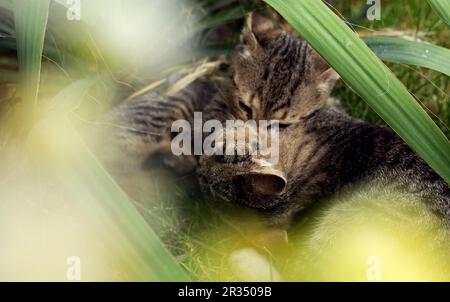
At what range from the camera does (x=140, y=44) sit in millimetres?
2279

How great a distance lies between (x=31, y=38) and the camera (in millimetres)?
1656

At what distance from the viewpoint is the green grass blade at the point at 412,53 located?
68.5 inches

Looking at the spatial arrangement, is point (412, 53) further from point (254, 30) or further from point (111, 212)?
point (111, 212)

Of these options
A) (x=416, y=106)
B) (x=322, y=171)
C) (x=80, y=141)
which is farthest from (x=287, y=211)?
(x=80, y=141)

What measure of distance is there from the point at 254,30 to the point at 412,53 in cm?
76

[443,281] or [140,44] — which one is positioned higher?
[140,44]

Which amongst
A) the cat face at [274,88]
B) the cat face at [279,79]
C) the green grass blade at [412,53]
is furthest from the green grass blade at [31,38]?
the green grass blade at [412,53]

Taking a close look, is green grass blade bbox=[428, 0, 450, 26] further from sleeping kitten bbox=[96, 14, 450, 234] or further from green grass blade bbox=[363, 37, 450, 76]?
sleeping kitten bbox=[96, 14, 450, 234]

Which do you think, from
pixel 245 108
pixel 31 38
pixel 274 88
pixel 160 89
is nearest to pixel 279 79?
pixel 274 88

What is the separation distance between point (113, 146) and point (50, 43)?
0.41 meters

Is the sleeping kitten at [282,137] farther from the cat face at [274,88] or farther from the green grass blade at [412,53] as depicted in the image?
the green grass blade at [412,53]

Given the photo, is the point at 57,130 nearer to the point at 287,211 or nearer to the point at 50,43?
the point at 50,43
